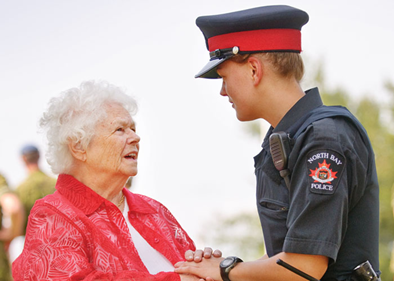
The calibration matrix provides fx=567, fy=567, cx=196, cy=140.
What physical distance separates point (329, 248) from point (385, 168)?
20.8 metres

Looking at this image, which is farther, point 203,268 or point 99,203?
point 99,203

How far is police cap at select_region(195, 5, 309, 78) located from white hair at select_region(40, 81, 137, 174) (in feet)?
2.82

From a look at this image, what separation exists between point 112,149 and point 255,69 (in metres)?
1.12

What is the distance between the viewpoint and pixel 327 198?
234 cm

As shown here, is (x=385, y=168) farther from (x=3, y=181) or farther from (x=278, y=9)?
(x=278, y=9)

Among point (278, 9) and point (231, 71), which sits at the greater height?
point (278, 9)

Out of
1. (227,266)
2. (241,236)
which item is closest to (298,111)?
(227,266)

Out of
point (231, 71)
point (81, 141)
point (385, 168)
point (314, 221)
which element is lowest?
point (385, 168)

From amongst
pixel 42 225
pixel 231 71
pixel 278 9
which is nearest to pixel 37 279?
pixel 42 225

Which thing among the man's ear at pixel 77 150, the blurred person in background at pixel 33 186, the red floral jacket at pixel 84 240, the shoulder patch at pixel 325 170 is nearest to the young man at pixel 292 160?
the shoulder patch at pixel 325 170

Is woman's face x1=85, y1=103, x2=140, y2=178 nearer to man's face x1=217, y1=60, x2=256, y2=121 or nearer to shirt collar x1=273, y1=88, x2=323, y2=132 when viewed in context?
man's face x1=217, y1=60, x2=256, y2=121

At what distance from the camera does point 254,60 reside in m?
2.79

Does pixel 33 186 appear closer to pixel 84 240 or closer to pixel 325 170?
pixel 84 240

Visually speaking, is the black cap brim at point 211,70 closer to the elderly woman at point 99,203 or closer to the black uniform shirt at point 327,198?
the black uniform shirt at point 327,198
